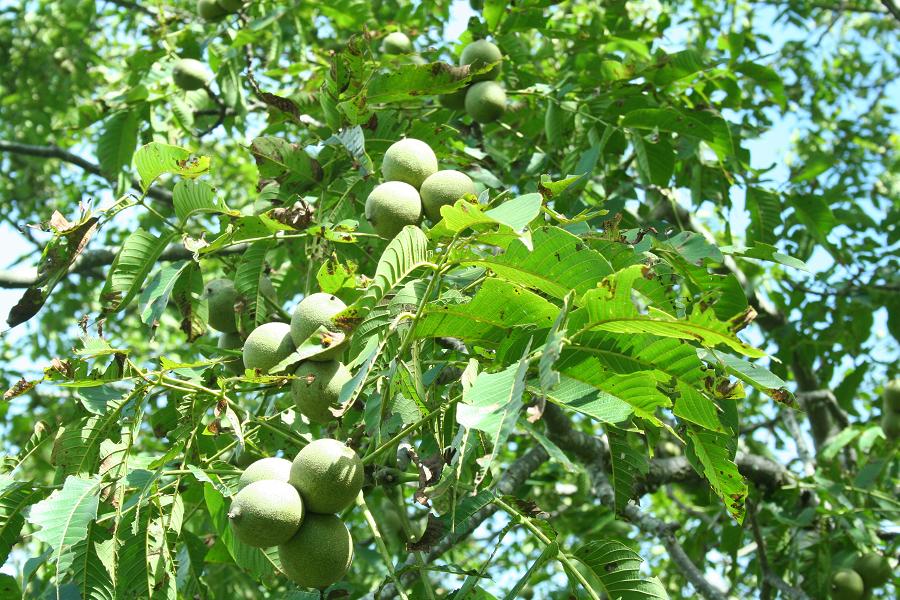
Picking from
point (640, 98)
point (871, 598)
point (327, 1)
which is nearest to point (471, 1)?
point (327, 1)

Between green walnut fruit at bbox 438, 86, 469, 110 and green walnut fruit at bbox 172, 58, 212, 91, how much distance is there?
1.01m

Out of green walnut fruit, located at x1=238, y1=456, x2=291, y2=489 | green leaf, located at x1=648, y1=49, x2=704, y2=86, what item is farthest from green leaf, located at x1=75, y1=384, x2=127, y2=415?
green leaf, located at x1=648, y1=49, x2=704, y2=86

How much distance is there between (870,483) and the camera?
3236mm

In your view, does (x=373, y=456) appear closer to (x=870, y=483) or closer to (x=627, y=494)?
(x=627, y=494)

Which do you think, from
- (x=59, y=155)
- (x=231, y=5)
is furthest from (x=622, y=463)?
(x=59, y=155)

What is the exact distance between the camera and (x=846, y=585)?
3.28m

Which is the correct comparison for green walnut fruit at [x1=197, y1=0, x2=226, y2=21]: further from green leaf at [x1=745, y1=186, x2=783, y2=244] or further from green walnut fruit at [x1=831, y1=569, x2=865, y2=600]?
green walnut fruit at [x1=831, y1=569, x2=865, y2=600]

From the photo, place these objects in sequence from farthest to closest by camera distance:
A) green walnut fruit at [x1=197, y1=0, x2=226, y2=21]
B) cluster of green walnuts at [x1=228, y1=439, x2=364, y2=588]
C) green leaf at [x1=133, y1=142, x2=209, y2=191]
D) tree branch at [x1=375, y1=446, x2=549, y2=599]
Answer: green walnut fruit at [x1=197, y1=0, x2=226, y2=21] → tree branch at [x1=375, y1=446, x2=549, y2=599] → green leaf at [x1=133, y1=142, x2=209, y2=191] → cluster of green walnuts at [x1=228, y1=439, x2=364, y2=588]

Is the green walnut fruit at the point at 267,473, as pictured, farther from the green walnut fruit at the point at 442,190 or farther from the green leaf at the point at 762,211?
the green leaf at the point at 762,211

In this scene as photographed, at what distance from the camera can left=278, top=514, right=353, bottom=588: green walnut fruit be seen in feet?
5.02

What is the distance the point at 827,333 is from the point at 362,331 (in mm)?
2907

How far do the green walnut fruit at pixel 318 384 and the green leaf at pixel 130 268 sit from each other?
0.51 metres

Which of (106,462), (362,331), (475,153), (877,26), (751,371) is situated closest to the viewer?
(751,371)

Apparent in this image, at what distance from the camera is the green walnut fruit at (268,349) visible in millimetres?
1729
